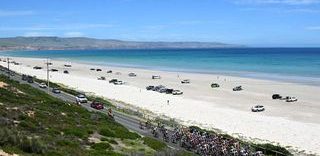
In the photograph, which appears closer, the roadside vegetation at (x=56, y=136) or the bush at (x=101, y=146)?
the roadside vegetation at (x=56, y=136)

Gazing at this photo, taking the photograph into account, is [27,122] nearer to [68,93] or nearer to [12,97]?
[12,97]

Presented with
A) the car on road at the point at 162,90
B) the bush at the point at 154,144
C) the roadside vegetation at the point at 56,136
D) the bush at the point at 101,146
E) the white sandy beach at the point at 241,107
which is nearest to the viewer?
the roadside vegetation at the point at 56,136

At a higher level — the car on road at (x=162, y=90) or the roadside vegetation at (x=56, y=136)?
the roadside vegetation at (x=56, y=136)

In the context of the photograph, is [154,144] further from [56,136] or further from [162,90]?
[162,90]

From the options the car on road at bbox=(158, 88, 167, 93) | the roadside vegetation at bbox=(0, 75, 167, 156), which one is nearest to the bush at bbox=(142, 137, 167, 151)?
the roadside vegetation at bbox=(0, 75, 167, 156)

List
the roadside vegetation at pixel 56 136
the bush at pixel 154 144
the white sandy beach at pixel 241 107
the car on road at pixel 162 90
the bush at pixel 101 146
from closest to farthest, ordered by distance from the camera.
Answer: the roadside vegetation at pixel 56 136
the bush at pixel 101 146
the bush at pixel 154 144
the white sandy beach at pixel 241 107
the car on road at pixel 162 90

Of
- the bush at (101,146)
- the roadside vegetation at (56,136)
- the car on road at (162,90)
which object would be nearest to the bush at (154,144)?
the roadside vegetation at (56,136)

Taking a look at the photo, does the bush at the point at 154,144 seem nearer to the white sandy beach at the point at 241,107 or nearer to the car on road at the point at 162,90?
the white sandy beach at the point at 241,107

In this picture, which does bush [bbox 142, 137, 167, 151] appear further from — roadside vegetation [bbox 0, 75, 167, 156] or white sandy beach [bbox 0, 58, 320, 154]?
white sandy beach [bbox 0, 58, 320, 154]

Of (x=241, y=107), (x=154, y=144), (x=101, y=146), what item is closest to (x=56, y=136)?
(x=101, y=146)
